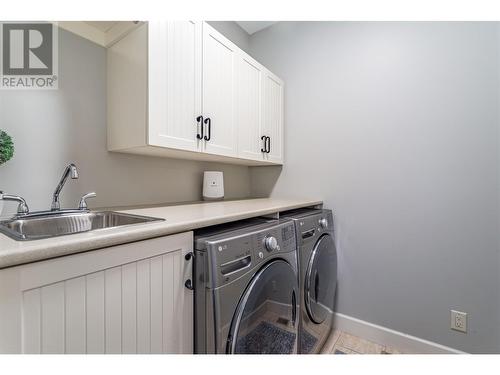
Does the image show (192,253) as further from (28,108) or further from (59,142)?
(28,108)

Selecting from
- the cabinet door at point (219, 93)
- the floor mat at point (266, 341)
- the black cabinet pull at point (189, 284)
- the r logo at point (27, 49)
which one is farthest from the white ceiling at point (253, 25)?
the floor mat at point (266, 341)

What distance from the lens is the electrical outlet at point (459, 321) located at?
4.80 ft

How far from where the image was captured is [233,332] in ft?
2.98

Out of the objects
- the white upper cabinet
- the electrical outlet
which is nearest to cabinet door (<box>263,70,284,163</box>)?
the white upper cabinet

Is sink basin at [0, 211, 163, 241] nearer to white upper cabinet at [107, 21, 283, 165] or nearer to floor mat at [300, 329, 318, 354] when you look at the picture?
white upper cabinet at [107, 21, 283, 165]

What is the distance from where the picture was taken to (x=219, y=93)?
155 centimetres

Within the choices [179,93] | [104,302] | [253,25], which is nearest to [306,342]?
[104,302]

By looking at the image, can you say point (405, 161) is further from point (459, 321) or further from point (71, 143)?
point (71, 143)

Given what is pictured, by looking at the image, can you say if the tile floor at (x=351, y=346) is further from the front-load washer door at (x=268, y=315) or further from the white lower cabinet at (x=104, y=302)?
the white lower cabinet at (x=104, y=302)

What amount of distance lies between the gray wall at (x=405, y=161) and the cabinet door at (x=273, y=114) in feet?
0.34

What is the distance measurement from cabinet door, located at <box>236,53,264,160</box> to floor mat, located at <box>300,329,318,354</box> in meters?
1.17
